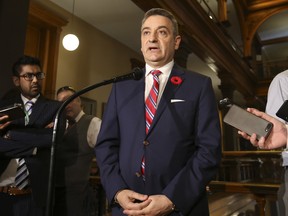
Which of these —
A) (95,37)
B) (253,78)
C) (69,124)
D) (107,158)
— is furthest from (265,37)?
(107,158)

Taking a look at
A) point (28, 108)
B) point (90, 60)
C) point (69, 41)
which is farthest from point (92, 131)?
point (90, 60)

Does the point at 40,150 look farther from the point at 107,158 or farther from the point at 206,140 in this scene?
the point at 206,140

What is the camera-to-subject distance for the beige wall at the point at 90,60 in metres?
7.14

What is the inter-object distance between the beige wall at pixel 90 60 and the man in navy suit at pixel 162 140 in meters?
5.55

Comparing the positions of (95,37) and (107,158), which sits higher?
(95,37)

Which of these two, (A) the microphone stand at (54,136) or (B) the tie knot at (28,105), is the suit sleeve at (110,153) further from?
(B) the tie knot at (28,105)

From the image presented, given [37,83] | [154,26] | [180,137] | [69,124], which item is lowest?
[180,137]

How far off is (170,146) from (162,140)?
0.05m

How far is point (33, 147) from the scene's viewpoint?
2031 mm

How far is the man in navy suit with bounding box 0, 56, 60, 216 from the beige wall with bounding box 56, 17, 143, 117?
15.8 ft

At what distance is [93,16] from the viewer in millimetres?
7570

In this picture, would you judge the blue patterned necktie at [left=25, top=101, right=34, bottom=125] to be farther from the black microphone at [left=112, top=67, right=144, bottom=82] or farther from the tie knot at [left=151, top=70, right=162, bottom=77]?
the tie knot at [left=151, top=70, right=162, bottom=77]

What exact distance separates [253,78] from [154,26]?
13.2m

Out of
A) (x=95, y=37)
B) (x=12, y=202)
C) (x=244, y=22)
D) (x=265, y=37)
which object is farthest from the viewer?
(x=265, y=37)
